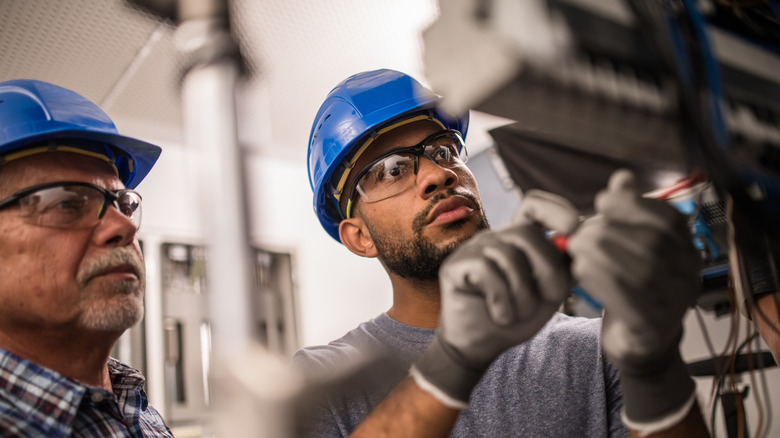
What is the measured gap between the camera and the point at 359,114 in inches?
53.5

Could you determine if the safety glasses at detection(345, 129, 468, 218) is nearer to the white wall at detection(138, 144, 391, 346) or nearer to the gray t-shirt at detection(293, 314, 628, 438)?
the gray t-shirt at detection(293, 314, 628, 438)

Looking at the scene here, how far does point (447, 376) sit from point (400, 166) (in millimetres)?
735

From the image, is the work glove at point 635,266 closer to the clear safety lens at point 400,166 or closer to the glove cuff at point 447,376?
the glove cuff at point 447,376

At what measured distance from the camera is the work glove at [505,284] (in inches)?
22.0

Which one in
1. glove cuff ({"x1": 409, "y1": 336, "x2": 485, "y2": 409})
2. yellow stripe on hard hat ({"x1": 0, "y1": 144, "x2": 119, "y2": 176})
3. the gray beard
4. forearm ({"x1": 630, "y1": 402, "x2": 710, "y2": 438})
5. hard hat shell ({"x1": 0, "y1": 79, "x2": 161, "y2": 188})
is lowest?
forearm ({"x1": 630, "y1": 402, "x2": 710, "y2": 438})

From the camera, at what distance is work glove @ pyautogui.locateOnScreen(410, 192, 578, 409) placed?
0.56 metres

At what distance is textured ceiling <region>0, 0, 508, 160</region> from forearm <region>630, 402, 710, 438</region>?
5.33ft

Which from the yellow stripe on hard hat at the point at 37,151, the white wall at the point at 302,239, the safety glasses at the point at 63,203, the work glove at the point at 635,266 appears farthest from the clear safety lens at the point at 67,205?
the white wall at the point at 302,239

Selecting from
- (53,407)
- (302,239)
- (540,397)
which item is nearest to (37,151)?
(53,407)

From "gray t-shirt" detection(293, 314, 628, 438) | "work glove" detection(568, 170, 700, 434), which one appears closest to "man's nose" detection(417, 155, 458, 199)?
"gray t-shirt" detection(293, 314, 628, 438)

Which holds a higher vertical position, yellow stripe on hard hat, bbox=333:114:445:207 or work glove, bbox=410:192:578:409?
yellow stripe on hard hat, bbox=333:114:445:207

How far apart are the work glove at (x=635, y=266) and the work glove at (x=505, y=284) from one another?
0.03m

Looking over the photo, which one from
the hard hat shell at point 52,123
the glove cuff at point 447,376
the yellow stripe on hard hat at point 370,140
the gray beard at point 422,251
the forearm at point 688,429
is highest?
the hard hat shell at point 52,123

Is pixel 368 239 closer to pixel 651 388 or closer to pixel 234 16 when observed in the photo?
pixel 651 388
